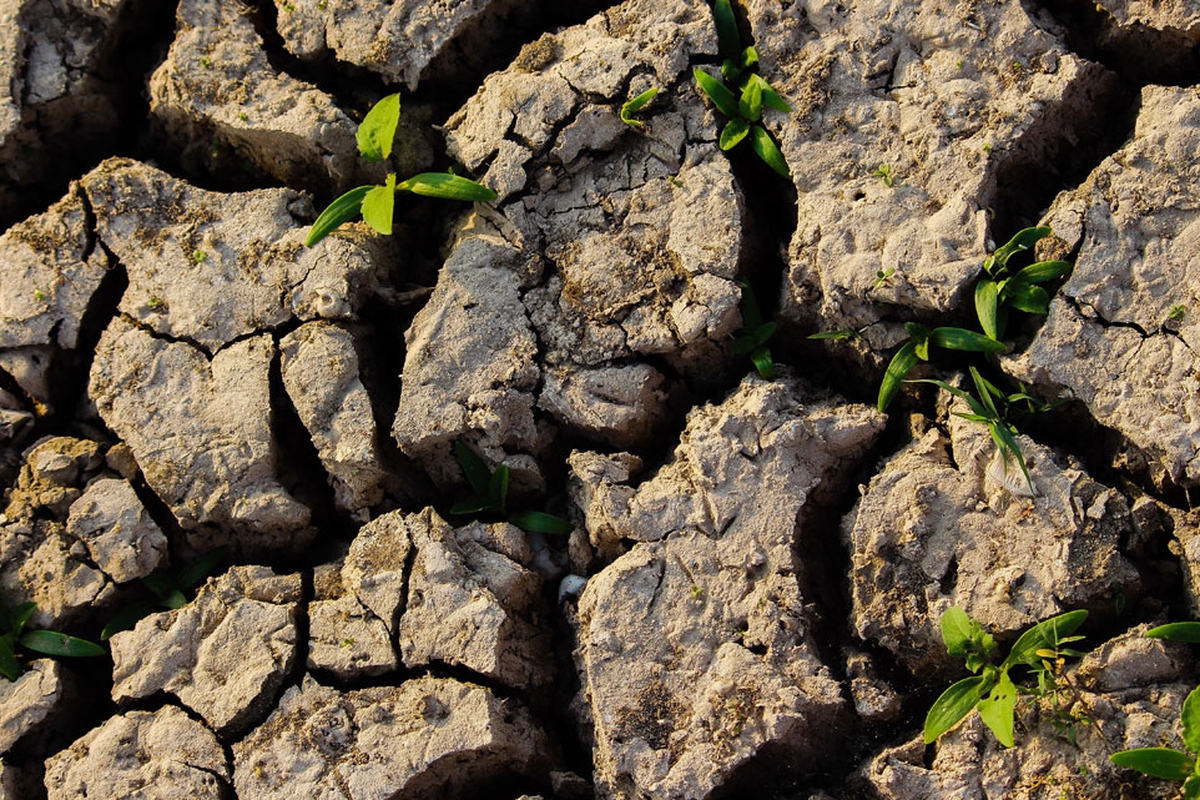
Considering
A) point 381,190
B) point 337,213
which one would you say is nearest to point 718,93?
point 381,190

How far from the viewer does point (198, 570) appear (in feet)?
10.9

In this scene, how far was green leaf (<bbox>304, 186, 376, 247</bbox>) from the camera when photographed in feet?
10.9

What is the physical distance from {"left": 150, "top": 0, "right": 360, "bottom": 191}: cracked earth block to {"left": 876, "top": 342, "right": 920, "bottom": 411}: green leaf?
193 centimetres

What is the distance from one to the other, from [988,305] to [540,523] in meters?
1.49

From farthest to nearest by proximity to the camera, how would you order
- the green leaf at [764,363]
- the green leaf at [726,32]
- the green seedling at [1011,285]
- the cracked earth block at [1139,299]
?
the green leaf at [726,32] → the green leaf at [764,363] → the green seedling at [1011,285] → the cracked earth block at [1139,299]

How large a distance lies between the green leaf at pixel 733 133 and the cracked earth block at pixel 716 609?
30.3 inches

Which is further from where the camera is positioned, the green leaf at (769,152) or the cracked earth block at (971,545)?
the green leaf at (769,152)

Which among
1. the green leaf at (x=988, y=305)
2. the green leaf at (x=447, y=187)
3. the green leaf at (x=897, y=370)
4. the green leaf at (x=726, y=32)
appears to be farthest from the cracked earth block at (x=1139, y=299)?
the green leaf at (x=447, y=187)

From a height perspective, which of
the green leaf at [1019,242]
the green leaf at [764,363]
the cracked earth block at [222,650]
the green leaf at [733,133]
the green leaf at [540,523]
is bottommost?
the cracked earth block at [222,650]

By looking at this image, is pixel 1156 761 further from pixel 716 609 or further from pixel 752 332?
pixel 752 332

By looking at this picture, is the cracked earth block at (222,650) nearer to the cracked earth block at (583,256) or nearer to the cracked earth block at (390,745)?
the cracked earth block at (390,745)

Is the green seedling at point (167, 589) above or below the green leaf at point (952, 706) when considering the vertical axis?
above

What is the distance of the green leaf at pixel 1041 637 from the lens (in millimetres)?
2705

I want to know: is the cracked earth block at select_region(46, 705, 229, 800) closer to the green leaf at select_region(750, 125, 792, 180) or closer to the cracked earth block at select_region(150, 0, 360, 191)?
the cracked earth block at select_region(150, 0, 360, 191)
